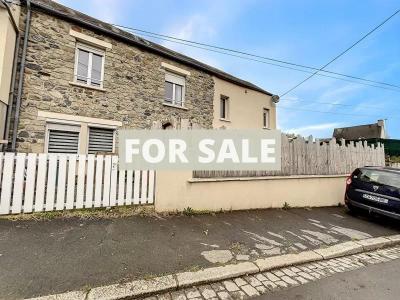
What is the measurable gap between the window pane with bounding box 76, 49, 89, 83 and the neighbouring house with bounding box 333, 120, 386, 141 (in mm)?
28644

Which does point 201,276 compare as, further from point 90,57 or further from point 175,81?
point 175,81

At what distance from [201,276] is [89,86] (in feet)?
27.6

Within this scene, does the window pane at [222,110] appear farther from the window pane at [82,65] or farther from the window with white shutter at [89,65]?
the window pane at [82,65]

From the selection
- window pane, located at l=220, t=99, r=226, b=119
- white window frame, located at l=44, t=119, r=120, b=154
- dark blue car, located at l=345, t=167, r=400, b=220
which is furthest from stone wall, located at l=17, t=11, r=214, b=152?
dark blue car, located at l=345, t=167, r=400, b=220

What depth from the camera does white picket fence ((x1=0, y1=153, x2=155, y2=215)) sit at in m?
4.86

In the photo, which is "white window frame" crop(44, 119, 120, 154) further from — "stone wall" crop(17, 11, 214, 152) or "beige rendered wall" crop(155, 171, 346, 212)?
"beige rendered wall" crop(155, 171, 346, 212)

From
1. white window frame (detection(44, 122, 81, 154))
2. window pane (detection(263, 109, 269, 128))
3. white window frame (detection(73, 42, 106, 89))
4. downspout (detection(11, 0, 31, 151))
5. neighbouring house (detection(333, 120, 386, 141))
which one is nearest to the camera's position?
downspout (detection(11, 0, 31, 151))

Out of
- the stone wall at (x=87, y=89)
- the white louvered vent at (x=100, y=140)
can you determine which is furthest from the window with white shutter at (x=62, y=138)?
the white louvered vent at (x=100, y=140)

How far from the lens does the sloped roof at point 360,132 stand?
3053 centimetres

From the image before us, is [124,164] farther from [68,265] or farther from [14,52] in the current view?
[14,52]

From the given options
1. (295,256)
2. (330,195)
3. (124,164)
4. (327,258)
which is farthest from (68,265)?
(330,195)

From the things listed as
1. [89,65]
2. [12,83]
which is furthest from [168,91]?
[12,83]

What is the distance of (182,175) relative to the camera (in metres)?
5.97

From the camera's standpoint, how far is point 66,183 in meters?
5.31
